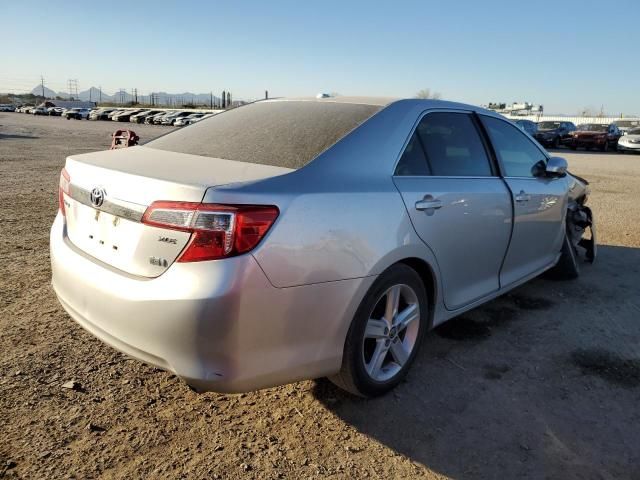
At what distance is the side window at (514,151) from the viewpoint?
3826 millimetres

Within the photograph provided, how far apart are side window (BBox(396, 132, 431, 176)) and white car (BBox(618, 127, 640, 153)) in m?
28.1

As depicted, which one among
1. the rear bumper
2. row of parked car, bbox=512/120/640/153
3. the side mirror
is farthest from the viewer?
row of parked car, bbox=512/120/640/153

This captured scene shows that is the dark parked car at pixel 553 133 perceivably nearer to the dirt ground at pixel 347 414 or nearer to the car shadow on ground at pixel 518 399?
the car shadow on ground at pixel 518 399

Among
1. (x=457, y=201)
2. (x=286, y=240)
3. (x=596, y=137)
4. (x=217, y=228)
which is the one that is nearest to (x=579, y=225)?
(x=457, y=201)

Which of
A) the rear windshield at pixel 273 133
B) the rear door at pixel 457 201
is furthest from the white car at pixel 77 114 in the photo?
the rear door at pixel 457 201

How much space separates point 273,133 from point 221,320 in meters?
1.29

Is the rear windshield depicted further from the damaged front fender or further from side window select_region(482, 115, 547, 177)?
the damaged front fender

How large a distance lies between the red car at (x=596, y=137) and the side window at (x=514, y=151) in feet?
90.4

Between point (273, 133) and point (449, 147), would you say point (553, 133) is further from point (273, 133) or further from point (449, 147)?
point (273, 133)

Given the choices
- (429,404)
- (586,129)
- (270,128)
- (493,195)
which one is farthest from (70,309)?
(586,129)

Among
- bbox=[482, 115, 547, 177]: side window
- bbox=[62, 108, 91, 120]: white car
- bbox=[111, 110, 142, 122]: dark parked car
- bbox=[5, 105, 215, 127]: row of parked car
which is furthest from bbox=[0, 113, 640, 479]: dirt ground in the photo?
bbox=[62, 108, 91, 120]: white car

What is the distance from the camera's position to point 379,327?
276 centimetres

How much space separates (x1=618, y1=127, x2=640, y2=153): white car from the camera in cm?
2628

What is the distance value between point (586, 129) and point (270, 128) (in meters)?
30.6
